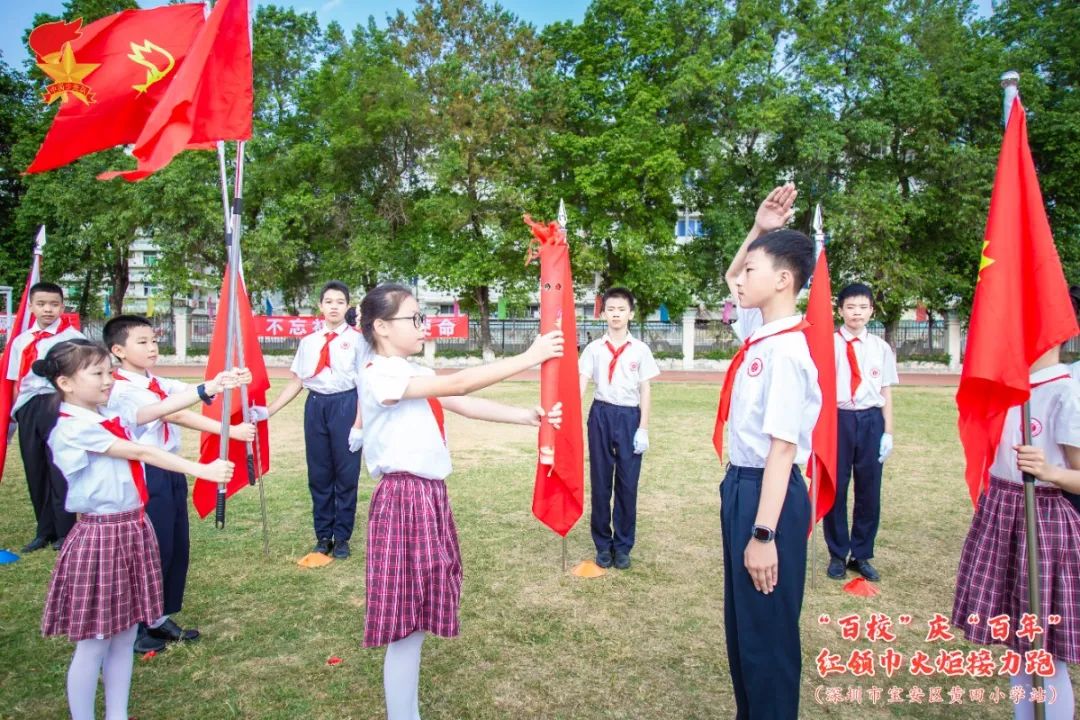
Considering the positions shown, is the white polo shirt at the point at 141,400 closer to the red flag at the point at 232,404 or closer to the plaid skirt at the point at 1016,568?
the red flag at the point at 232,404

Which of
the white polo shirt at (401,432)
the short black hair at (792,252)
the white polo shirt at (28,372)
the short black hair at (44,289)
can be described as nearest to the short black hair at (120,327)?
the white polo shirt at (401,432)

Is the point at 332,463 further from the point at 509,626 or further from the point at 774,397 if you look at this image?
the point at 774,397

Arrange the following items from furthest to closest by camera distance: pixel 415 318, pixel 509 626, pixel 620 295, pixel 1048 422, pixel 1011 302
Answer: pixel 620 295, pixel 509 626, pixel 415 318, pixel 1048 422, pixel 1011 302

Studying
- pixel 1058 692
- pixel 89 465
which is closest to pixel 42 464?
pixel 89 465

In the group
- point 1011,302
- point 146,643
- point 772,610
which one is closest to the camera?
point 772,610

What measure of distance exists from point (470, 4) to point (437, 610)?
28146 mm

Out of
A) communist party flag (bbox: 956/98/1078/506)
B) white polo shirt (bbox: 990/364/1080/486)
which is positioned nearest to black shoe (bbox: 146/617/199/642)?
communist party flag (bbox: 956/98/1078/506)

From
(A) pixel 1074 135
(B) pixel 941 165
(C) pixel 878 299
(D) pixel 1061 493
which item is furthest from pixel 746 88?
(D) pixel 1061 493

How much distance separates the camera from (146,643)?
391 centimetres

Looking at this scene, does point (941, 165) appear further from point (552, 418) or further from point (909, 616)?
point (552, 418)

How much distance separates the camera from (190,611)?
4418mm

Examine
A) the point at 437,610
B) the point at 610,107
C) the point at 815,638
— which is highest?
the point at 610,107

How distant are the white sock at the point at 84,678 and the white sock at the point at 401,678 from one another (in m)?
1.20

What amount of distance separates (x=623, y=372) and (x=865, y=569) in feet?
7.41
